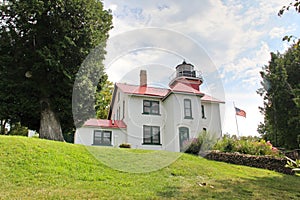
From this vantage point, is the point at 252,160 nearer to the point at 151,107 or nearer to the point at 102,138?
the point at 151,107

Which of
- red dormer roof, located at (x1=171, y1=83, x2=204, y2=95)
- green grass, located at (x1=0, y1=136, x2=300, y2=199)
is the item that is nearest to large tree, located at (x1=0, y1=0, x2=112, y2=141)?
green grass, located at (x1=0, y1=136, x2=300, y2=199)

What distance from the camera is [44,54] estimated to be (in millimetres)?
13406

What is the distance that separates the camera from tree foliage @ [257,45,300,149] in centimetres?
2638

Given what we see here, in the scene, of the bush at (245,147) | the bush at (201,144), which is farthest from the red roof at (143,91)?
the bush at (245,147)

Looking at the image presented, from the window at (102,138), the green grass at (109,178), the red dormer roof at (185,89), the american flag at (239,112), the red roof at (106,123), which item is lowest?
the green grass at (109,178)

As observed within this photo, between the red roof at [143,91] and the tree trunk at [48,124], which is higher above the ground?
the red roof at [143,91]

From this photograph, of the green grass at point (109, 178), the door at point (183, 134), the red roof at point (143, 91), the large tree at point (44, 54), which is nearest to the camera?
the green grass at point (109, 178)

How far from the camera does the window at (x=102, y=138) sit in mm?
20438

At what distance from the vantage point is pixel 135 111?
21188 millimetres

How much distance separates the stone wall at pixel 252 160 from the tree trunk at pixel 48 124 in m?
8.25

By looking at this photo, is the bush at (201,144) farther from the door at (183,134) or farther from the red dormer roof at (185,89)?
the red dormer roof at (185,89)

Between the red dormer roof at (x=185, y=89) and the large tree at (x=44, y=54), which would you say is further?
the red dormer roof at (x=185, y=89)

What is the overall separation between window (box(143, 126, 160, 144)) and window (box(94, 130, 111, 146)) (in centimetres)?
273

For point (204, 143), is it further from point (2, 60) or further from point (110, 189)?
point (2, 60)
